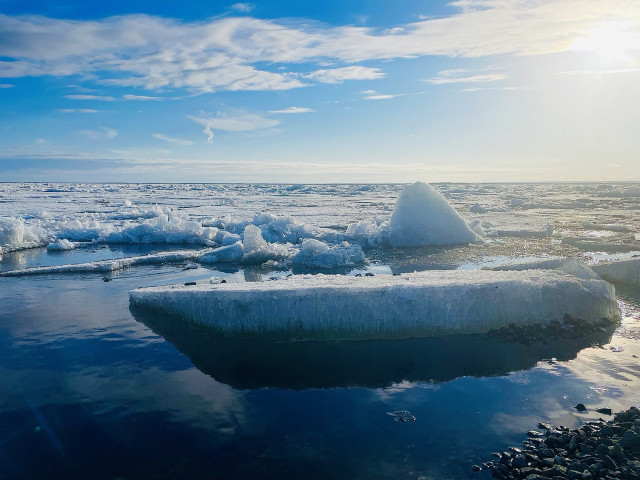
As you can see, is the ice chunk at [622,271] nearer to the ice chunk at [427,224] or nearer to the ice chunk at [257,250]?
the ice chunk at [427,224]

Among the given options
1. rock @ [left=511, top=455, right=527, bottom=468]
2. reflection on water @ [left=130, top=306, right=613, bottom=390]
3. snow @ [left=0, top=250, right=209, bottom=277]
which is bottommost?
rock @ [left=511, top=455, right=527, bottom=468]

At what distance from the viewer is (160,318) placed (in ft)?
38.6

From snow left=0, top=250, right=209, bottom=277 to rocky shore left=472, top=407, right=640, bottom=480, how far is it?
15204 mm

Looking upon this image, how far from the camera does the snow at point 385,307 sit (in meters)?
10.6

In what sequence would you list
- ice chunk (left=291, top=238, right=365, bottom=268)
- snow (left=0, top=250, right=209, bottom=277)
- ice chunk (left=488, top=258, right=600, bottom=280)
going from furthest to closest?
ice chunk (left=291, top=238, right=365, bottom=268)
snow (left=0, top=250, right=209, bottom=277)
ice chunk (left=488, top=258, right=600, bottom=280)

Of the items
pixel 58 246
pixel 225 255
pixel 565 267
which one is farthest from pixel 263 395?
pixel 58 246

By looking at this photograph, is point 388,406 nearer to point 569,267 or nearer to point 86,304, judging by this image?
point 569,267

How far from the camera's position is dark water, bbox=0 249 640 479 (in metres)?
→ 6.38

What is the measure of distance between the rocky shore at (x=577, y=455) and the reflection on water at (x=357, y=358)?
2.27m

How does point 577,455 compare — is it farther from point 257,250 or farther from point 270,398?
point 257,250

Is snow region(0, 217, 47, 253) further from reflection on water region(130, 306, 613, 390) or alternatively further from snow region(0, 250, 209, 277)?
reflection on water region(130, 306, 613, 390)

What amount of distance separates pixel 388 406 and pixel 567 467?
9.00 feet

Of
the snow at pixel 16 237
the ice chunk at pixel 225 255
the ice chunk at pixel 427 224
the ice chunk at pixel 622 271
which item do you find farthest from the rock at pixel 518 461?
the snow at pixel 16 237

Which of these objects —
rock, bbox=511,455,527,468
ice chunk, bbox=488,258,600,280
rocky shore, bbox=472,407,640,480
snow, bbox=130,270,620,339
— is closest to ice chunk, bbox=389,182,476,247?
ice chunk, bbox=488,258,600,280
